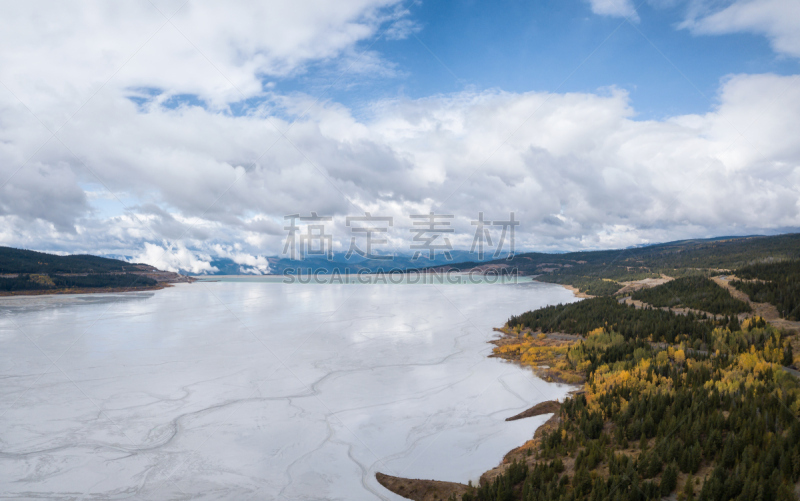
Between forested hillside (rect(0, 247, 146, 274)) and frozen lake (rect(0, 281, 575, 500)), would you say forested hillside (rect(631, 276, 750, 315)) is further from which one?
forested hillside (rect(0, 247, 146, 274))

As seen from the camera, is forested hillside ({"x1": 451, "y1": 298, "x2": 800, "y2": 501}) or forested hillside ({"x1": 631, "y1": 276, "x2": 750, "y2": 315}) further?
forested hillside ({"x1": 631, "y1": 276, "x2": 750, "y2": 315})

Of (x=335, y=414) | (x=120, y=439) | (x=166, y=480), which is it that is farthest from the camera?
(x=335, y=414)

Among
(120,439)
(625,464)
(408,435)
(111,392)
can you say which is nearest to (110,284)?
(111,392)

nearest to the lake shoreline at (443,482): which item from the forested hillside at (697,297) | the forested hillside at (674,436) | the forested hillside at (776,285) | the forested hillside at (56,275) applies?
the forested hillside at (674,436)

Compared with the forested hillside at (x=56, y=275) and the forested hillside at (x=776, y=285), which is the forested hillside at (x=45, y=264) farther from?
→ the forested hillside at (x=776, y=285)

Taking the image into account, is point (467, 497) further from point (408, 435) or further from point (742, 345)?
point (742, 345)

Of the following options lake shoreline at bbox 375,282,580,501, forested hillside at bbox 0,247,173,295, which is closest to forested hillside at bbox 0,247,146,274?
forested hillside at bbox 0,247,173,295

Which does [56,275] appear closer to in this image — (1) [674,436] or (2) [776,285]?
(1) [674,436]

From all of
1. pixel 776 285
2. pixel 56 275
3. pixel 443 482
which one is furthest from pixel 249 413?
pixel 56 275
